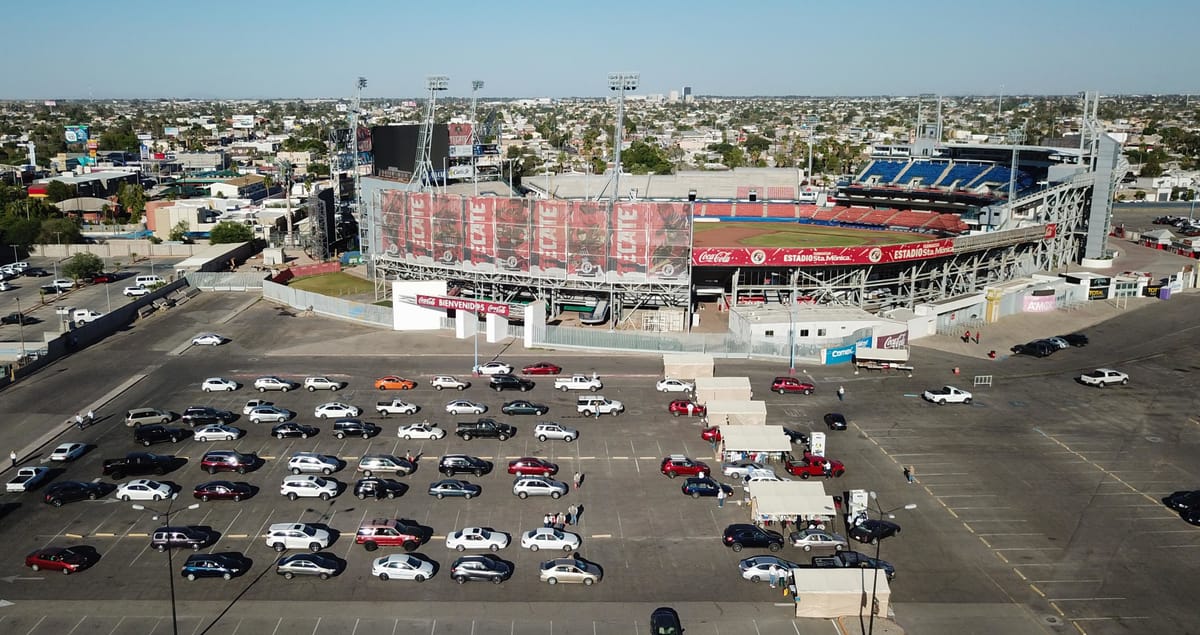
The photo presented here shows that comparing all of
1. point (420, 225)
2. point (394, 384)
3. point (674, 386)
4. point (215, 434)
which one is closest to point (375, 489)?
point (215, 434)

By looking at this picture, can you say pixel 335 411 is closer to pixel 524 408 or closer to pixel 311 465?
pixel 311 465

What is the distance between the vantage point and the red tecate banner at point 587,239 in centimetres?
6475

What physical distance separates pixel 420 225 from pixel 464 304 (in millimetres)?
10600

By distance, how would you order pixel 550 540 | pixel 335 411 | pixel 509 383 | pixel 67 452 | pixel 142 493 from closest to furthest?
pixel 550 540 → pixel 142 493 → pixel 67 452 → pixel 335 411 → pixel 509 383

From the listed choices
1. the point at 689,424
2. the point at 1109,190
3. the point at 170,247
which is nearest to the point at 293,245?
the point at 170,247

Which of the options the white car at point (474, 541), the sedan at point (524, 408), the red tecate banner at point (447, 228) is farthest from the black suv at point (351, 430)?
the red tecate banner at point (447, 228)

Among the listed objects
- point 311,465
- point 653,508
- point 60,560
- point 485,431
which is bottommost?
point 60,560

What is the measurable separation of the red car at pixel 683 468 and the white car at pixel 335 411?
17740 mm

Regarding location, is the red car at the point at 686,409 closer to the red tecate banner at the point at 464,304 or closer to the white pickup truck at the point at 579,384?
the white pickup truck at the point at 579,384

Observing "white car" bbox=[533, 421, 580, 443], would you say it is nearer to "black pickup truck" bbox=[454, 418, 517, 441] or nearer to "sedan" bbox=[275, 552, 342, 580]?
"black pickup truck" bbox=[454, 418, 517, 441]

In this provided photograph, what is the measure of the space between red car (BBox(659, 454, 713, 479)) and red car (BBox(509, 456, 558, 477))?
5.11 m

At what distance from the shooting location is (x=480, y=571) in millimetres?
31375

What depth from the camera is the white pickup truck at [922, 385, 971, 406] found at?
168ft

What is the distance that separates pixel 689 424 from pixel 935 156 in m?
90.8
